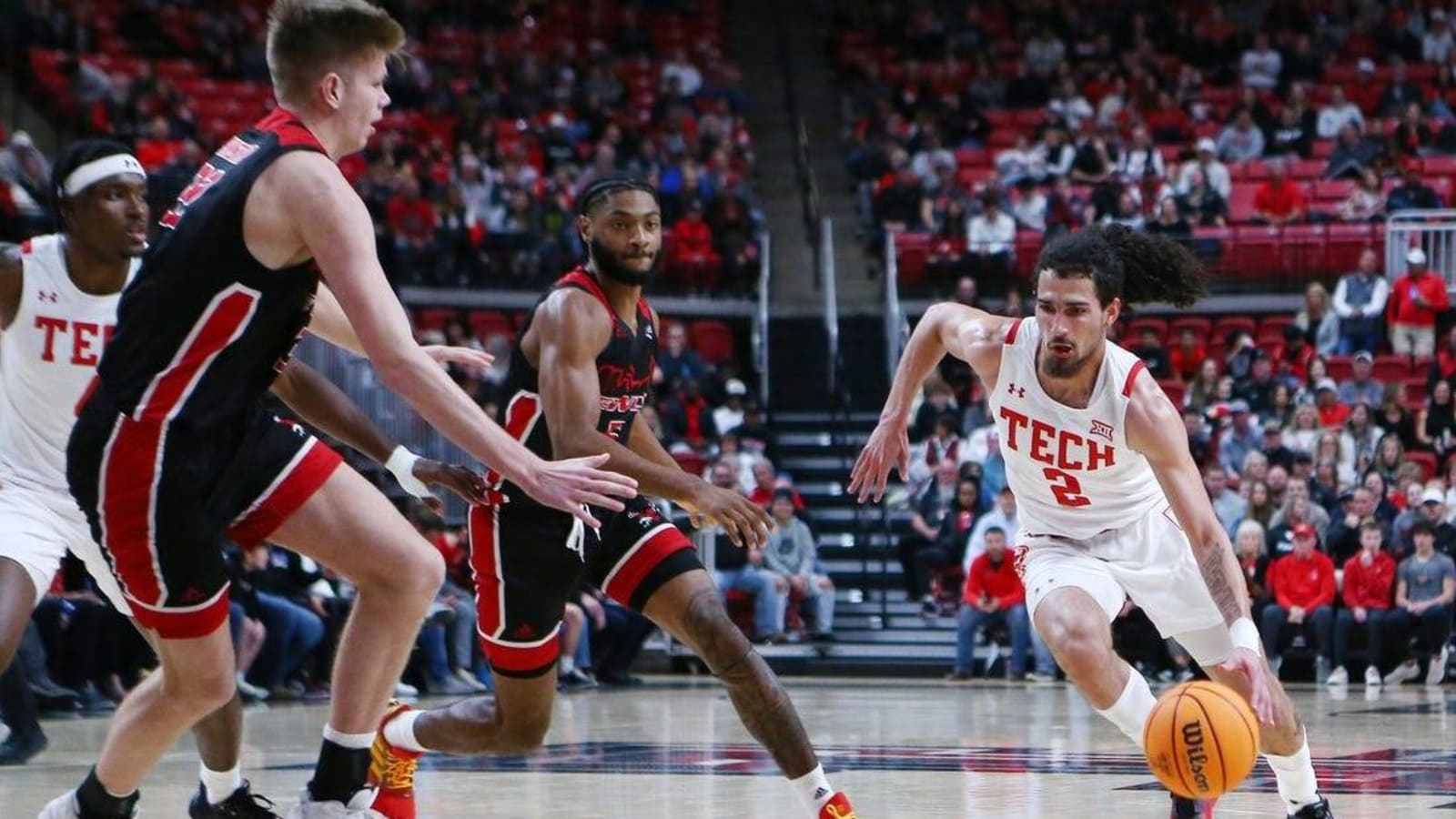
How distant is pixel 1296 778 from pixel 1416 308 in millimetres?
14277

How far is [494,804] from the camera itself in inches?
311

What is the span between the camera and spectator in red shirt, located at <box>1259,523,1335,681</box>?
1631 centimetres

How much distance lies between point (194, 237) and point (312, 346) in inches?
472

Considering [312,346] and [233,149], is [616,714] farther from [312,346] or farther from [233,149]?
[233,149]

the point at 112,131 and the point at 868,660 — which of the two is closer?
the point at 868,660

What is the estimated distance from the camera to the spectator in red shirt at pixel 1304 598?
53.5ft

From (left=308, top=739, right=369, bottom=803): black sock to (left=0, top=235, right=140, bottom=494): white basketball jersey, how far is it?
88.0 inches

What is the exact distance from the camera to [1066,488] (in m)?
7.12

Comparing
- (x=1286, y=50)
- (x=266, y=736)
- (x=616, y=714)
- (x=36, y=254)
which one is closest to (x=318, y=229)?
(x=36, y=254)

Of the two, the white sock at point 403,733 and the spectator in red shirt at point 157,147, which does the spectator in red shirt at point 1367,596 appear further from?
the spectator in red shirt at point 157,147

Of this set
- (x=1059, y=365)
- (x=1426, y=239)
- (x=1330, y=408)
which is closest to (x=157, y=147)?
(x=1330, y=408)

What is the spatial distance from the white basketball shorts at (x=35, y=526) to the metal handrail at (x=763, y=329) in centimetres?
1387

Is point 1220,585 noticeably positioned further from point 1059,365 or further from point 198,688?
point 198,688

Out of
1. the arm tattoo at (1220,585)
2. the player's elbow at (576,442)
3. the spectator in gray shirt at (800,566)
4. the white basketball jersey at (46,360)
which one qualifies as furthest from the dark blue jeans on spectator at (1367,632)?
the white basketball jersey at (46,360)
